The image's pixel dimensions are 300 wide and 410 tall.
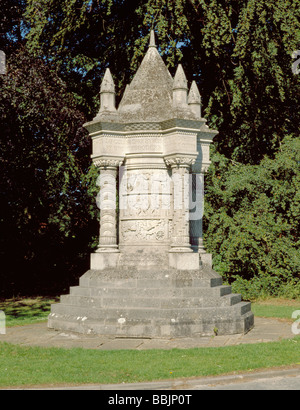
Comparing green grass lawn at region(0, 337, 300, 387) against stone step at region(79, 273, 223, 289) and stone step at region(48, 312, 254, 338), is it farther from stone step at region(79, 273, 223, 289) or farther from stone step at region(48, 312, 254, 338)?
stone step at region(79, 273, 223, 289)

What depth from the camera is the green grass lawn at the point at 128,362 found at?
7.06 meters

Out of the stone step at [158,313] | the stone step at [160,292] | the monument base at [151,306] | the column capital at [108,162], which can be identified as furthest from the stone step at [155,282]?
the column capital at [108,162]

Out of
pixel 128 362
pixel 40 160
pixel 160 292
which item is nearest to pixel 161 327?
pixel 160 292

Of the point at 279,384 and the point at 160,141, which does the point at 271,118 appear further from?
the point at 279,384

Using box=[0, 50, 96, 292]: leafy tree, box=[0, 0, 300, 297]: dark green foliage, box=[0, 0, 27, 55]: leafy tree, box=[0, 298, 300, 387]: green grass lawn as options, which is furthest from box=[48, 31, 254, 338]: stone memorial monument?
box=[0, 0, 27, 55]: leafy tree

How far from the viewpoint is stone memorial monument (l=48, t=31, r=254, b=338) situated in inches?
418

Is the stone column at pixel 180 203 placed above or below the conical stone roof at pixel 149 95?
below

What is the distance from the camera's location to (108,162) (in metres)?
12.1

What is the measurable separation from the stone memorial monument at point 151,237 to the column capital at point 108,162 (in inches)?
0.8

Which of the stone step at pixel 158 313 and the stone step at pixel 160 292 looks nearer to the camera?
the stone step at pixel 158 313

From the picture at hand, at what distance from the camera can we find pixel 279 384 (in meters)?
6.84

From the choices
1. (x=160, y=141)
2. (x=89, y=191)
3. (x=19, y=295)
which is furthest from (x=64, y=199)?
(x=160, y=141)

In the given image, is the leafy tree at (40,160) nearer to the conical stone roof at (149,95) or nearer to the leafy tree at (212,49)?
the leafy tree at (212,49)

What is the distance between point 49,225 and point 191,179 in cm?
931
